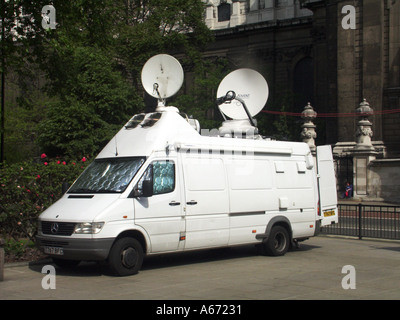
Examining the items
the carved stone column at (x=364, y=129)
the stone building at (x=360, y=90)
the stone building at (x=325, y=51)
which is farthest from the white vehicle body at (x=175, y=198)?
the stone building at (x=325, y=51)

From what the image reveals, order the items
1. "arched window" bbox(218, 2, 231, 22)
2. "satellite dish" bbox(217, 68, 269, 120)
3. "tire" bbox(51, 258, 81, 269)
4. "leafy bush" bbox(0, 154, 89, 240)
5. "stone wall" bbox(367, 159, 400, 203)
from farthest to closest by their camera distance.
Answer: "arched window" bbox(218, 2, 231, 22) → "stone wall" bbox(367, 159, 400, 203) → "satellite dish" bbox(217, 68, 269, 120) → "leafy bush" bbox(0, 154, 89, 240) → "tire" bbox(51, 258, 81, 269)

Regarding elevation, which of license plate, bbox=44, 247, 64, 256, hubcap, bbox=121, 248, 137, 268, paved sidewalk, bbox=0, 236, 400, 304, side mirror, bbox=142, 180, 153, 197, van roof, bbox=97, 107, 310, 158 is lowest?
paved sidewalk, bbox=0, 236, 400, 304

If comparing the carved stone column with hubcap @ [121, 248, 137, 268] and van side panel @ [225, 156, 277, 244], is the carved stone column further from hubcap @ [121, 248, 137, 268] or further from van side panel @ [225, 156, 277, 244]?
hubcap @ [121, 248, 137, 268]

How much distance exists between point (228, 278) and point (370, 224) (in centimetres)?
813

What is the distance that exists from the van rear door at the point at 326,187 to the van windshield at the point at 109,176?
539cm

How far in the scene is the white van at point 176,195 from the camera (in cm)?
1022

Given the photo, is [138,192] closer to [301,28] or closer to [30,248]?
[30,248]

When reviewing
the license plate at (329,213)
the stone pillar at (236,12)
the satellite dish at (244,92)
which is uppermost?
the stone pillar at (236,12)

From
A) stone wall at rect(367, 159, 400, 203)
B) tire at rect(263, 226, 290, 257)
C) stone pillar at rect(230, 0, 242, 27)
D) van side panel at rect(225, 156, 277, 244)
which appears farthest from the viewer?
stone pillar at rect(230, 0, 242, 27)

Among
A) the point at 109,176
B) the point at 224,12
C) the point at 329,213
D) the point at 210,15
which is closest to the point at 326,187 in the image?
the point at 329,213

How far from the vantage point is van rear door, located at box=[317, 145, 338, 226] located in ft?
46.9

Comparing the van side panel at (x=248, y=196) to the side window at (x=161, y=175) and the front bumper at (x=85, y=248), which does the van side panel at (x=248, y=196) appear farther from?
the front bumper at (x=85, y=248)

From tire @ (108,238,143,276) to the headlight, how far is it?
46 centimetres

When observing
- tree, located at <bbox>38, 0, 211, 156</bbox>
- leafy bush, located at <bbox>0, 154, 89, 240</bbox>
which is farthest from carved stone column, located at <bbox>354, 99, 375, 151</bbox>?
leafy bush, located at <bbox>0, 154, 89, 240</bbox>
